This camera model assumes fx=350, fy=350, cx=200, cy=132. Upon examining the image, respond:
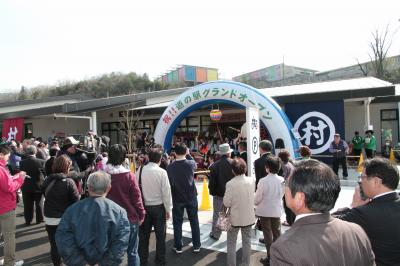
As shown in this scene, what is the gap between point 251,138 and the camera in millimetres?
7238

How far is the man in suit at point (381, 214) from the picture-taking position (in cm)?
225

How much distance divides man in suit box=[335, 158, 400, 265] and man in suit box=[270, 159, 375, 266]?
1.50 ft

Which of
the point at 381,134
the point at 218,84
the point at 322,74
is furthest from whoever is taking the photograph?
the point at 322,74

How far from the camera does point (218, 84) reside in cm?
1048

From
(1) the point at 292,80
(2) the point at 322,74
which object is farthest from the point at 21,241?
(2) the point at 322,74

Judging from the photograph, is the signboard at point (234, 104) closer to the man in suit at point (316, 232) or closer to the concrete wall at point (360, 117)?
the man in suit at point (316, 232)

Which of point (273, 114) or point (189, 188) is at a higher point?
point (273, 114)

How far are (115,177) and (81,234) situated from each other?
1.37 metres

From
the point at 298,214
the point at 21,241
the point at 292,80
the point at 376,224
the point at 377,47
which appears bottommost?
the point at 21,241

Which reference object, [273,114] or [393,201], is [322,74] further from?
[393,201]

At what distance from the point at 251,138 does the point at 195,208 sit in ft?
7.16

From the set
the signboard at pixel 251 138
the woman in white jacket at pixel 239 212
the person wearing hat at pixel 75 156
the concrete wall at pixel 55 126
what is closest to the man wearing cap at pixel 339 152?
the signboard at pixel 251 138

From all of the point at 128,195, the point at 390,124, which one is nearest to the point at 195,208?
the point at 128,195

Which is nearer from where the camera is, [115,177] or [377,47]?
[115,177]
